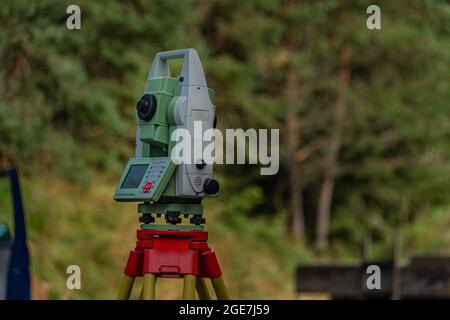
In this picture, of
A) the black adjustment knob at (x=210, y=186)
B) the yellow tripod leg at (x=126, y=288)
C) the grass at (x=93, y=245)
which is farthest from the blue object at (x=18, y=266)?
the grass at (x=93, y=245)

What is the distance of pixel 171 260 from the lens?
6.27 metres

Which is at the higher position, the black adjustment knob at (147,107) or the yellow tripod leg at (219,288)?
the black adjustment knob at (147,107)

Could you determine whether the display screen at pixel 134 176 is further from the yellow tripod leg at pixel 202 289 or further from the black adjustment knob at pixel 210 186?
the yellow tripod leg at pixel 202 289

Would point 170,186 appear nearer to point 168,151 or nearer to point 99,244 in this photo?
point 168,151

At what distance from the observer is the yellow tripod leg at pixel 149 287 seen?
616cm

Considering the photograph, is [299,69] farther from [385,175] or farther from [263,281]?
[263,281]

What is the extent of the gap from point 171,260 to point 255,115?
17.1 meters

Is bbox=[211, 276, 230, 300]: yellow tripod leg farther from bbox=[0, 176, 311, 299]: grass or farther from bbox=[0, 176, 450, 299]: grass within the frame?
bbox=[0, 176, 311, 299]: grass

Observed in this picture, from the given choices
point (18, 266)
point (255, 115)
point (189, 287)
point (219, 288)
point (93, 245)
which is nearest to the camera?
point (189, 287)

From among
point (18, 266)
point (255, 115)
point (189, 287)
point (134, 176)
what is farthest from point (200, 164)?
point (255, 115)

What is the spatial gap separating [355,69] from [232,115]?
4.19 meters

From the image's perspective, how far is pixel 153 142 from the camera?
6.36 metres
